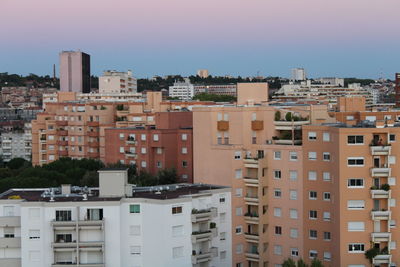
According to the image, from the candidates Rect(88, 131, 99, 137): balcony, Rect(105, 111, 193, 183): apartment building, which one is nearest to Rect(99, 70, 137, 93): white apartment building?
Rect(88, 131, 99, 137): balcony

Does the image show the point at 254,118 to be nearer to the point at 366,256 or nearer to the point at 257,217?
the point at 257,217

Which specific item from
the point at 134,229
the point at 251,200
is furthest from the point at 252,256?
the point at 134,229

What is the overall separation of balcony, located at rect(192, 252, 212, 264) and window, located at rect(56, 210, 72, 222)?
653cm

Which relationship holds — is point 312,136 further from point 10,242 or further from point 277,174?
point 10,242

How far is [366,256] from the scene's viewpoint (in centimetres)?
4706

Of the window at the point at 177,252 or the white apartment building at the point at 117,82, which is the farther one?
the white apartment building at the point at 117,82

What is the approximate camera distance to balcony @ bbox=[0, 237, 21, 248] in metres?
45.7

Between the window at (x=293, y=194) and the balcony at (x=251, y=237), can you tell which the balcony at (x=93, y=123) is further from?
the window at (x=293, y=194)

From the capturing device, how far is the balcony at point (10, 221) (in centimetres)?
4575

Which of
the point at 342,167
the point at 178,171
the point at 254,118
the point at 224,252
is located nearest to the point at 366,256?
the point at 342,167

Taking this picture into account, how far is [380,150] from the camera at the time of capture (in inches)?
1858

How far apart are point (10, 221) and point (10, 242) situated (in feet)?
3.38

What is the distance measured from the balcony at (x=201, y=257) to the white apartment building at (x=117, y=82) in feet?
380

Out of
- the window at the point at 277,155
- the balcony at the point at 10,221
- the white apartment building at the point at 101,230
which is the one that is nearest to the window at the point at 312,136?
the window at the point at 277,155
